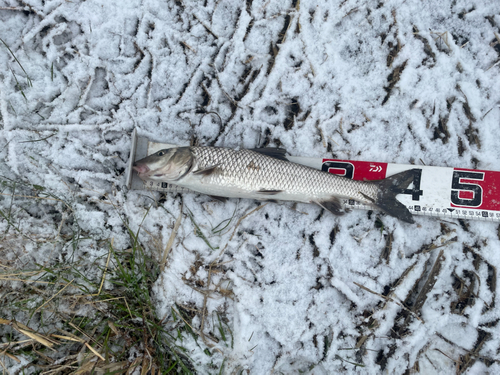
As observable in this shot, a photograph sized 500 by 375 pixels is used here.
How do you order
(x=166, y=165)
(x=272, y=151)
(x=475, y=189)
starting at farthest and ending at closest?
(x=475, y=189), (x=272, y=151), (x=166, y=165)

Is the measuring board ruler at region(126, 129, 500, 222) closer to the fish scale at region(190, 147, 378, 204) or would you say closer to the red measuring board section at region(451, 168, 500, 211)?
the red measuring board section at region(451, 168, 500, 211)

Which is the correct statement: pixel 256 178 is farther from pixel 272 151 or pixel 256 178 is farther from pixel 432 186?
pixel 432 186

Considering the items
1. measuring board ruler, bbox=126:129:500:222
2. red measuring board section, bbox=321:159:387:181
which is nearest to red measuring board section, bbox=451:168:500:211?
measuring board ruler, bbox=126:129:500:222

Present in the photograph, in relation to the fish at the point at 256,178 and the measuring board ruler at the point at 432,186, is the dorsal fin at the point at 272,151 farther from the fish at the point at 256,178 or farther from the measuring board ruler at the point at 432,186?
the measuring board ruler at the point at 432,186

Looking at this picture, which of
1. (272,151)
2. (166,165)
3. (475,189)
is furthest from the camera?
(475,189)

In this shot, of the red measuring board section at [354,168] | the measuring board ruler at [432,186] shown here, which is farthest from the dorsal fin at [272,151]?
the red measuring board section at [354,168]

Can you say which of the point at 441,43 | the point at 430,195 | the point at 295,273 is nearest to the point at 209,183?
the point at 295,273

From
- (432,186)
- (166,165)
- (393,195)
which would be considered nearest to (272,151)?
(166,165)
